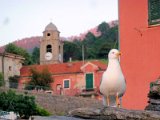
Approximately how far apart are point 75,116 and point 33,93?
94.2 ft

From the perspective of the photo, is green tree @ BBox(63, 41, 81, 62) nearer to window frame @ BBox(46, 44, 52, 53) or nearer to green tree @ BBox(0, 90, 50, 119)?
window frame @ BBox(46, 44, 52, 53)

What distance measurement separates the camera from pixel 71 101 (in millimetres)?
36562

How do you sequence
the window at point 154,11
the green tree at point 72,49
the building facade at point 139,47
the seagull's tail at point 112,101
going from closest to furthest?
the seagull's tail at point 112,101
the window at point 154,11
the building facade at point 139,47
the green tree at point 72,49

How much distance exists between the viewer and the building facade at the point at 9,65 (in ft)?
148

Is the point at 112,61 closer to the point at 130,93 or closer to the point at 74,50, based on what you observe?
the point at 130,93

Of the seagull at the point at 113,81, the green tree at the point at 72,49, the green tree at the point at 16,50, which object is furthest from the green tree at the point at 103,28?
the seagull at the point at 113,81

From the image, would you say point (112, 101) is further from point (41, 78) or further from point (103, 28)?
point (103, 28)

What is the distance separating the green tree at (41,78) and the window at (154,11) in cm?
3035

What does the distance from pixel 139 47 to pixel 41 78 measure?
31.2 m

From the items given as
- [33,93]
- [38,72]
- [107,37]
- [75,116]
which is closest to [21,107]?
[33,93]

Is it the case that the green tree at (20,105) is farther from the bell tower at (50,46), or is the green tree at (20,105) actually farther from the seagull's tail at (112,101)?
the bell tower at (50,46)

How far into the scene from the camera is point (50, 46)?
59406mm

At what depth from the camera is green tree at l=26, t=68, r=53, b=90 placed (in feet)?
142

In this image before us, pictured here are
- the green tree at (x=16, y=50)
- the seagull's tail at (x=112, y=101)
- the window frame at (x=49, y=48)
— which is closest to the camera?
the seagull's tail at (x=112, y=101)
